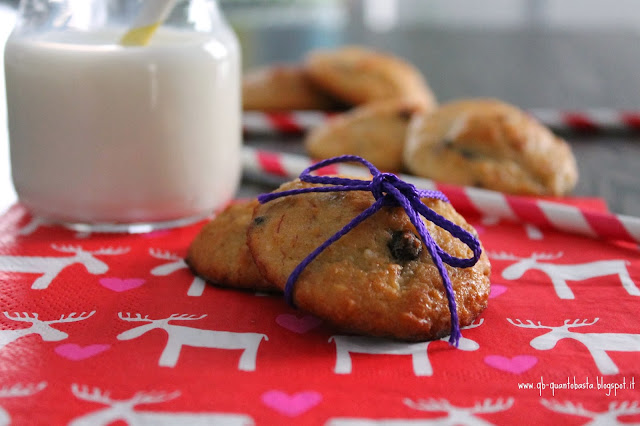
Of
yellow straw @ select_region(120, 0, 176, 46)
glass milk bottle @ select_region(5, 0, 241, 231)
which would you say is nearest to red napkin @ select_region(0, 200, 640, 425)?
glass milk bottle @ select_region(5, 0, 241, 231)

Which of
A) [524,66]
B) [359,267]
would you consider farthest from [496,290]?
[524,66]

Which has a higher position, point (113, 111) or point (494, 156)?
point (113, 111)

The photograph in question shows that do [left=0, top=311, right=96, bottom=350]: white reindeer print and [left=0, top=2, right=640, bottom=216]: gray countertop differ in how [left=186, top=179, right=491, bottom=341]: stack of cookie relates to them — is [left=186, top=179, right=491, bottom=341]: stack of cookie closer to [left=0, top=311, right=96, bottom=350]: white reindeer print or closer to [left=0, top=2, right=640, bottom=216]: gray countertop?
[left=0, top=311, right=96, bottom=350]: white reindeer print

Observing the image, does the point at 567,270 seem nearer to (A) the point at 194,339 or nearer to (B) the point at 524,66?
(A) the point at 194,339

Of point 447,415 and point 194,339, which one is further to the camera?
point 194,339

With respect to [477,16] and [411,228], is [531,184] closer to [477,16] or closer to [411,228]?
[411,228]

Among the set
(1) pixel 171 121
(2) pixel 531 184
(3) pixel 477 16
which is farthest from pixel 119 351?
(3) pixel 477 16
